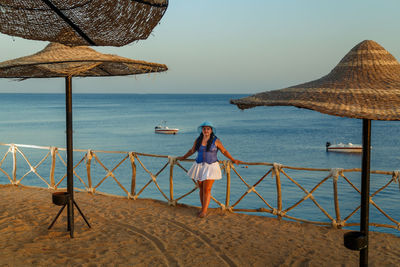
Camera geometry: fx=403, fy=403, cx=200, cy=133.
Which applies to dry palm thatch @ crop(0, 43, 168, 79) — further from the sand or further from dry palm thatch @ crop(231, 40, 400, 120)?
the sand

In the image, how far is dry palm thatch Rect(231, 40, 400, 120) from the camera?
294 centimetres

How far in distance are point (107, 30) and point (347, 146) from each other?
27394 mm

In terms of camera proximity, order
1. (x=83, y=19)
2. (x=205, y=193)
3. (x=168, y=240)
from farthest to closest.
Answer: (x=205, y=193), (x=168, y=240), (x=83, y=19)

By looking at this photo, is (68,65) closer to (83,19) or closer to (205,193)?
(83,19)

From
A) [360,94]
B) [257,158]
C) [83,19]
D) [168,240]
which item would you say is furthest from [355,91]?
[257,158]

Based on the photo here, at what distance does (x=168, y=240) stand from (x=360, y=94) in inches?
130

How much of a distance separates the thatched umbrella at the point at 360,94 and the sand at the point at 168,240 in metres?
1.69

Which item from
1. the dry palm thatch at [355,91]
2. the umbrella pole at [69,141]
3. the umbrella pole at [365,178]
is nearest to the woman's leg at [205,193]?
the umbrella pole at [69,141]

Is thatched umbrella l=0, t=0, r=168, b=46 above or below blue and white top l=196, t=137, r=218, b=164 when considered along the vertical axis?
above

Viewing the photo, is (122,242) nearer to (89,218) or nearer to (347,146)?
(89,218)

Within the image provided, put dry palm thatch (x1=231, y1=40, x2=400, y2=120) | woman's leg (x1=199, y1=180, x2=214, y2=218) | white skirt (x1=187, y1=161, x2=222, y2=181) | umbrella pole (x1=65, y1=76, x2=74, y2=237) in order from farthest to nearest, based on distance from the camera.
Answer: woman's leg (x1=199, y1=180, x2=214, y2=218)
white skirt (x1=187, y1=161, x2=222, y2=181)
umbrella pole (x1=65, y1=76, x2=74, y2=237)
dry palm thatch (x1=231, y1=40, x2=400, y2=120)

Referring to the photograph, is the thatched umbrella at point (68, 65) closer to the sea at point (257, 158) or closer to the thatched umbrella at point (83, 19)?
the thatched umbrella at point (83, 19)

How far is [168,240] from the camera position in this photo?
5359 mm

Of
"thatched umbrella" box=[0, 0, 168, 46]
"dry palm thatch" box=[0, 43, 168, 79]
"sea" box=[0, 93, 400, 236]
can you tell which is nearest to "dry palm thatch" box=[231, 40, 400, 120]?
"thatched umbrella" box=[0, 0, 168, 46]
